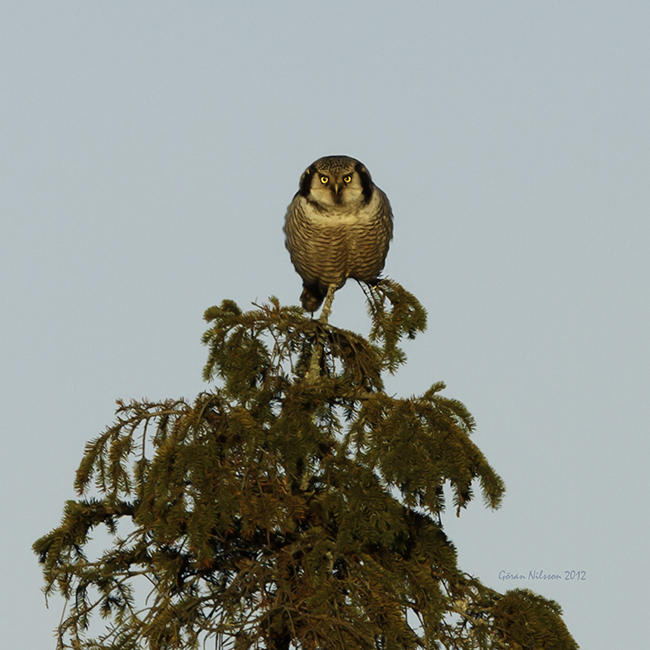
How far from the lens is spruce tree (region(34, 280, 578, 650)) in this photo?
6.21m

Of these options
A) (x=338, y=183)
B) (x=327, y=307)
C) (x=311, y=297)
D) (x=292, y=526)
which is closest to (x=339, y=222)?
(x=338, y=183)

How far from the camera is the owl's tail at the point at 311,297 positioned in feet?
36.5

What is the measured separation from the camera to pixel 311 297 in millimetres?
11203

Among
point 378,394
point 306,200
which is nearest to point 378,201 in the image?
point 306,200

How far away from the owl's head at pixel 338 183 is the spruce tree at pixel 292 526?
2.94 metres

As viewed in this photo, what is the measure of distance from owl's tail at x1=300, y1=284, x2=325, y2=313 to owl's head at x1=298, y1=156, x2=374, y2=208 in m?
1.21

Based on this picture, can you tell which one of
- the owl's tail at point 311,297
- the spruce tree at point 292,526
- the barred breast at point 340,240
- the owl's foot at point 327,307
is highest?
the owl's tail at point 311,297

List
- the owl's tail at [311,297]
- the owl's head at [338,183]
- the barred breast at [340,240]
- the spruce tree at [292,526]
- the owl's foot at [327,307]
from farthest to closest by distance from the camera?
the owl's tail at [311,297] → the barred breast at [340,240] → the owl's head at [338,183] → the owl's foot at [327,307] → the spruce tree at [292,526]

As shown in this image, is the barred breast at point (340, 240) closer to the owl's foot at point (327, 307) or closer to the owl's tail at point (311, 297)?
the owl's foot at point (327, 307)

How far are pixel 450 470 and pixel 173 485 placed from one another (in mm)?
1450

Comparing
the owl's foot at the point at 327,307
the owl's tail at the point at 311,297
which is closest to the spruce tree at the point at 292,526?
the owl's foot at the point at 327,307

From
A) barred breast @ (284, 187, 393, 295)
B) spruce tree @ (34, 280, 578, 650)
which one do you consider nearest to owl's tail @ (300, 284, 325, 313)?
barred breast @ (284, 187, 393, 295)

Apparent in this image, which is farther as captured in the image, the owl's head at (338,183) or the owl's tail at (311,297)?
the owl's tail at (311,297)

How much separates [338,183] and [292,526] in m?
4.12
